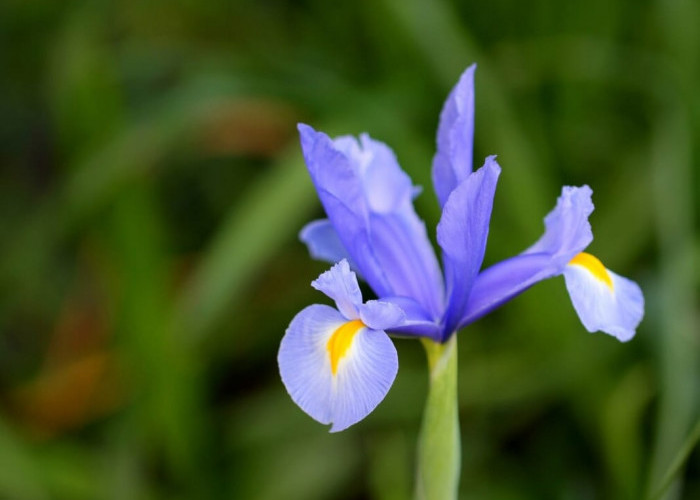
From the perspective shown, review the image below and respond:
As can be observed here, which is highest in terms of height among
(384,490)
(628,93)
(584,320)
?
(584,320)

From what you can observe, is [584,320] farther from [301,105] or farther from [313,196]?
[301,105]

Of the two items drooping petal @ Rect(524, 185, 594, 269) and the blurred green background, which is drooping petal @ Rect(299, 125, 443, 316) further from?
the blurred green background

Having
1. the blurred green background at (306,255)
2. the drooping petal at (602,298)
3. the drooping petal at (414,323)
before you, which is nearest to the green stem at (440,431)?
the drooping petal at (414,323)

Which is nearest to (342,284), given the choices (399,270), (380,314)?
(380,314)

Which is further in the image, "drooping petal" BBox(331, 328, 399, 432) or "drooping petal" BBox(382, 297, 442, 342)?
"drooping petal" BBox(382, 297, 442, 342)

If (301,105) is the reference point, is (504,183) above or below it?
below

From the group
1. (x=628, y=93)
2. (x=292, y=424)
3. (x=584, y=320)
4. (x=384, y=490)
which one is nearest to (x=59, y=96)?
(x=292, y=424)

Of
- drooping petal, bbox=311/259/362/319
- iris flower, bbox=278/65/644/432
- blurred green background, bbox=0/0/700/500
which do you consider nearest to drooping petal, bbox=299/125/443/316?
iris flower, bbox=278/65/644/432
